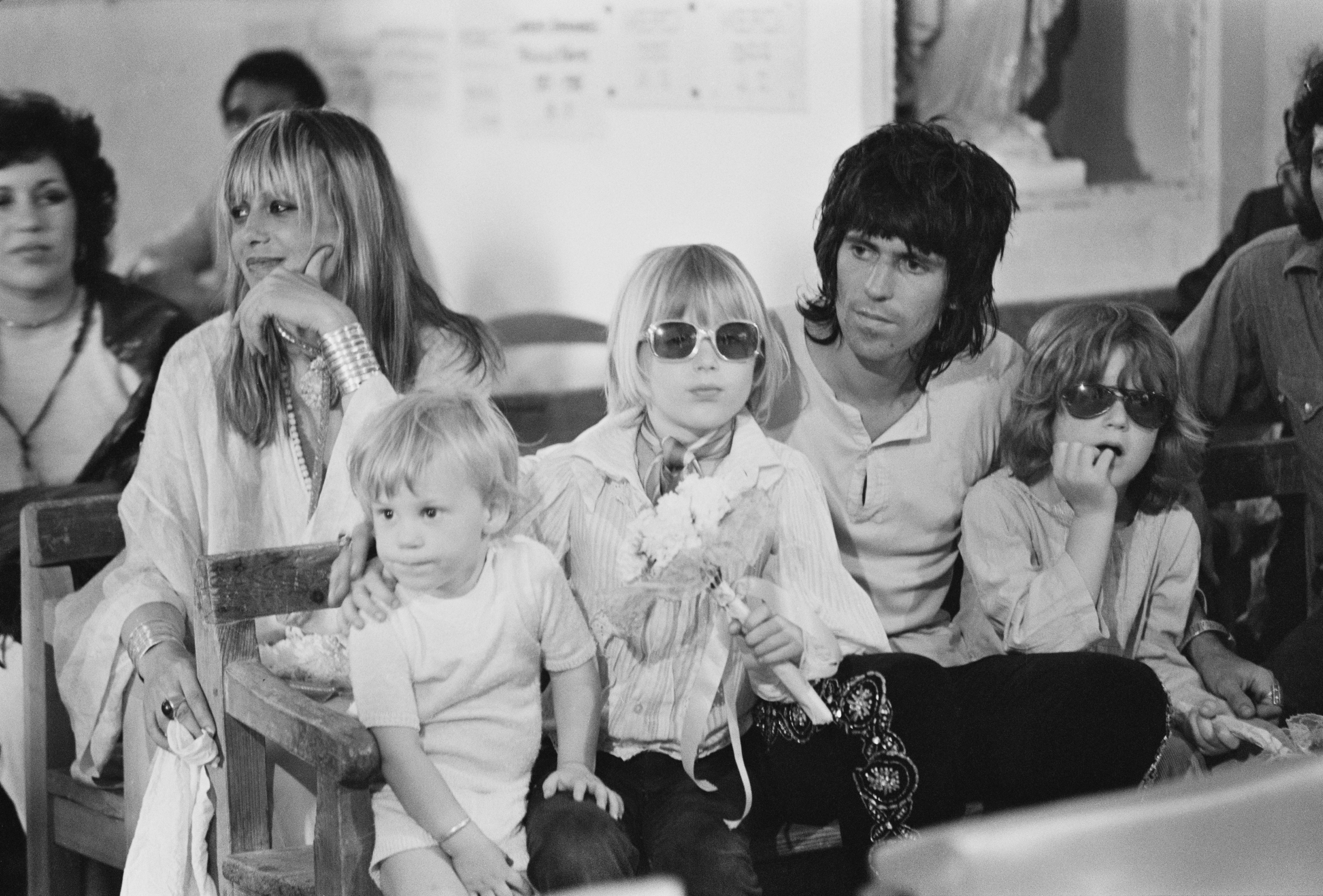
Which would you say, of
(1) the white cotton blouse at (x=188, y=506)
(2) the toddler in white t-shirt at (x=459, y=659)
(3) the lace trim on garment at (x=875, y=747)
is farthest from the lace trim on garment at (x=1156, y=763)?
(1) the white cotton blouse at (x=188, y=506)

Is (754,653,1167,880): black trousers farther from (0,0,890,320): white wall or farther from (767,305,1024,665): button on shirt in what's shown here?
(0,0,890,320): white wall

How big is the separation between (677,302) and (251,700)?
96cm

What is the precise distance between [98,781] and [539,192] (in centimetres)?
160

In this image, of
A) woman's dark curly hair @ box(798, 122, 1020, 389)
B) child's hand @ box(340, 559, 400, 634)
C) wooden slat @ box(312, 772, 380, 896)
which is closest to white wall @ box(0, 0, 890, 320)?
woman's dark curly hair @ box(798, 122, 1020, 389)

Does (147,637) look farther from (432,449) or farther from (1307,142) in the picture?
(1307,142)

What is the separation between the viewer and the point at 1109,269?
431 centimetres

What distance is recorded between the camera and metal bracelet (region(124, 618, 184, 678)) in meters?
2.79

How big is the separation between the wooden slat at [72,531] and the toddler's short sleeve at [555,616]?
0.99 meters

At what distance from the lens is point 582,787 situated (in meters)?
2.48

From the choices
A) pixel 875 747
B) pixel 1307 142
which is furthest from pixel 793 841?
pixel 1307 142

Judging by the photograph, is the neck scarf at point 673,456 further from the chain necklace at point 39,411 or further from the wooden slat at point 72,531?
the chain necklace at point 39,411

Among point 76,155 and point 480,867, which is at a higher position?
point 76,155

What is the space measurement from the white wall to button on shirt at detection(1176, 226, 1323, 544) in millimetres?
912

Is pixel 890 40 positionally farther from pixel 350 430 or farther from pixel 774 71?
pixel 350 430
